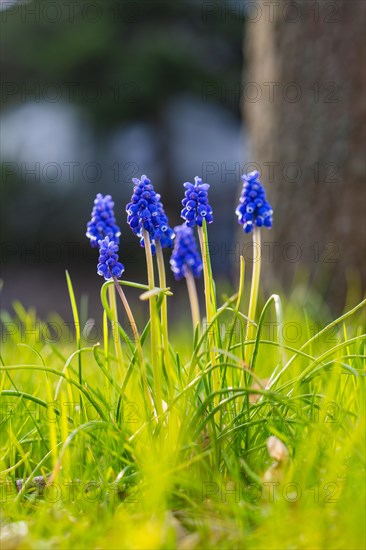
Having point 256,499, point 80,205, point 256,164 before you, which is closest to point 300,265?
point 256,164

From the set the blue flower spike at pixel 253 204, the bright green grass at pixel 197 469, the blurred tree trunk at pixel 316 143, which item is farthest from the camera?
the blurred tree trunk at pixel 316 143

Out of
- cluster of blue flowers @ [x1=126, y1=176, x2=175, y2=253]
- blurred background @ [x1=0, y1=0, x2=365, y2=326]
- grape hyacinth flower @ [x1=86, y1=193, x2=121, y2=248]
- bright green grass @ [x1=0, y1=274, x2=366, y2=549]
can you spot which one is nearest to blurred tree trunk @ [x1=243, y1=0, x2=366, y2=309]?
bright green grass @ [x1=0, y1=274, x2=366, y2=549]

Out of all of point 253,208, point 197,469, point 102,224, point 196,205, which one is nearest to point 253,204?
point 253,208

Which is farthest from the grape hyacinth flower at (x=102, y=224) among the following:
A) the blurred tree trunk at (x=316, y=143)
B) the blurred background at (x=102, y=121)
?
the blurred background at (x=102, y=121)

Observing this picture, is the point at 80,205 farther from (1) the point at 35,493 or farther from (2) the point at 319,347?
(1) the point at 35,493

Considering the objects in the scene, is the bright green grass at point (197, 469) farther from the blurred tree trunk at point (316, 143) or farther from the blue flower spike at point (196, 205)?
the blurred tree trunk at point (316, 143)

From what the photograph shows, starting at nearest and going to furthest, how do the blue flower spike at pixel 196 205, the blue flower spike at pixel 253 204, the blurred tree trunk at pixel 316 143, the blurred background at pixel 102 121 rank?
the blue flower spike at pixel 196 205
the blue flower spike at pixel 253 204
the blurred tree trunk at pixel 316 143
the blurred background at pixel 102 121

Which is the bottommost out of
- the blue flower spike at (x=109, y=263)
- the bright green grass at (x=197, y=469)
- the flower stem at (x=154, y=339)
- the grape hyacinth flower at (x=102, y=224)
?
the bright green grass at (x=197, y=469)
